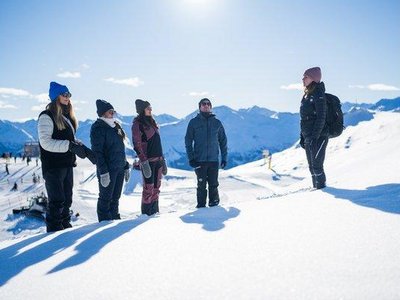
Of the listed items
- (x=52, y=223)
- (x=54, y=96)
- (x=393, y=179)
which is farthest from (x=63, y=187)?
(x=393, y=179)

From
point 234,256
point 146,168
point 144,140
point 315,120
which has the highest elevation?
point 315,120

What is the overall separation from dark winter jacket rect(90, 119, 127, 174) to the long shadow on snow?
153 centimetres

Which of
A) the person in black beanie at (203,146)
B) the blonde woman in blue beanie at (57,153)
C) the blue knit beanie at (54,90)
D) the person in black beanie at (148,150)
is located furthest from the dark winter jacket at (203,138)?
the blue knit beanie at (54,90)

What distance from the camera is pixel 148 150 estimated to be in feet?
22.2

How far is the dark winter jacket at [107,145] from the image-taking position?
5.73 m

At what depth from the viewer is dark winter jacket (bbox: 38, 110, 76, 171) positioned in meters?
4.82

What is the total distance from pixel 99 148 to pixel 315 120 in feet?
12.1

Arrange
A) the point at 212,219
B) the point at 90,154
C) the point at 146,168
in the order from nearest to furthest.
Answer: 1. the point at 212,219
2. the point at 90,154
3. the point at 146,168

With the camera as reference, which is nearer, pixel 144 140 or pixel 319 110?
pixel 319 110

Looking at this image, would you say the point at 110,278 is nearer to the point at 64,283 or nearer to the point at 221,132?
the point at 64,283

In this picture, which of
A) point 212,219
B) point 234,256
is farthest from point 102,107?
point 234,256

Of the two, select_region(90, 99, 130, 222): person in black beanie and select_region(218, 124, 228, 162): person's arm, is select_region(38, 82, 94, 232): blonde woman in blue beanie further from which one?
select_region(218, 124, 228, 162): person's arm

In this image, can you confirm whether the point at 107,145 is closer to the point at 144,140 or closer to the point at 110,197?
the point at 110,197

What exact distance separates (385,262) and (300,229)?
1.05 meters
